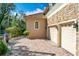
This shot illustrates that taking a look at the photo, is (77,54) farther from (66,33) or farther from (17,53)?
(17,53)

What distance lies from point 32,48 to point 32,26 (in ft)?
3.04

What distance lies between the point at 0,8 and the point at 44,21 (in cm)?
229

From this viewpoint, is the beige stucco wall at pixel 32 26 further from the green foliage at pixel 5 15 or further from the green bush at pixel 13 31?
the green foliage at pixel 5 15

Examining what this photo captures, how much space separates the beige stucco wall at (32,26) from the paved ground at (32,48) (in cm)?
27

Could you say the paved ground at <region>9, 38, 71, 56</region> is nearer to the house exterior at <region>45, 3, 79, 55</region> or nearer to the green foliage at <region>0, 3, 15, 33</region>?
the house exterior at <region>45, 3, 79, 55</region>

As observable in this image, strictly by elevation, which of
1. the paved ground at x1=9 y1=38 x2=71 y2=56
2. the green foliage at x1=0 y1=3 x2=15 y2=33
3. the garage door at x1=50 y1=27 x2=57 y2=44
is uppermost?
the green foliage at x1=0 y1=3 x2=15 y2=33

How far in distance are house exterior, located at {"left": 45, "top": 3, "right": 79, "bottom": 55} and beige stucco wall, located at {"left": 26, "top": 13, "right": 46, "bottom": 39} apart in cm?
24

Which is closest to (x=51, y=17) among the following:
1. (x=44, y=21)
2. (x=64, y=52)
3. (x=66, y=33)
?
(x=44, y=21)

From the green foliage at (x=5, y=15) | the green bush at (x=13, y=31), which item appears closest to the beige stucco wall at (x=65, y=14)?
the green bush at (x=13, y=31)

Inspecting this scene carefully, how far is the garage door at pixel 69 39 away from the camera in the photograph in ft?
23.6

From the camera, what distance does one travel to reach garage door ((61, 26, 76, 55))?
283 inches

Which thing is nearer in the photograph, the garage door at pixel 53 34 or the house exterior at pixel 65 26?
the house exterior at pixel 65 26

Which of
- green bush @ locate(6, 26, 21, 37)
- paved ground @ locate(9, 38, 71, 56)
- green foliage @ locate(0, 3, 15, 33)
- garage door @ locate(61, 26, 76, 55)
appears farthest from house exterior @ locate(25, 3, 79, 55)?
green foliage @ locate(0, 3, 15, 33)

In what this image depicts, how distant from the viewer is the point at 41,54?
23.6 ft
